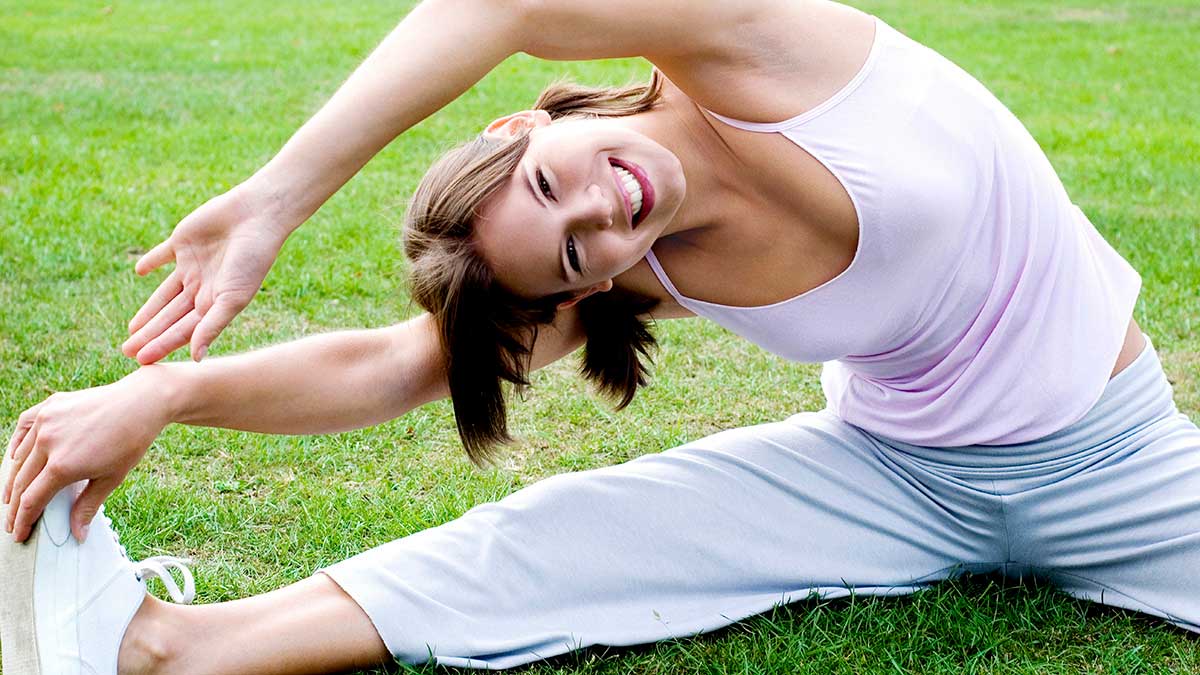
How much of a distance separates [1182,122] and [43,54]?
25.5 ft

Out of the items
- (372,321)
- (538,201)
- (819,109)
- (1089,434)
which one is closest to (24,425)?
(538,201)

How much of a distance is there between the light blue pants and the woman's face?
519mm

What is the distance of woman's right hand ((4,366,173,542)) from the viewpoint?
204 centimetres

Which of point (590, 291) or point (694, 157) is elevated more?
→ point (694, 157)

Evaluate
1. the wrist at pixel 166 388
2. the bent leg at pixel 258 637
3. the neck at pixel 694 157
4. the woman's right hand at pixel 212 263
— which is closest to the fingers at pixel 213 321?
the woman's right hand at pixel 212 263

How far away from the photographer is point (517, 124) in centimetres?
233

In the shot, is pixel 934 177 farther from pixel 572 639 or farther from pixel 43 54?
pixel 43 54

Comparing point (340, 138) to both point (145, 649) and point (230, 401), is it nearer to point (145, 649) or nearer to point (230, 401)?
point (230, 401)

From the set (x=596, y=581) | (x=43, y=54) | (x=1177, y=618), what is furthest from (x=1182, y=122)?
(x=43, y=54)

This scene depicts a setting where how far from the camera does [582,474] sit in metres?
2.54

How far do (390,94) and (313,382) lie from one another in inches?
25.1

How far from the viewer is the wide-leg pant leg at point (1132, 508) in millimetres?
2475

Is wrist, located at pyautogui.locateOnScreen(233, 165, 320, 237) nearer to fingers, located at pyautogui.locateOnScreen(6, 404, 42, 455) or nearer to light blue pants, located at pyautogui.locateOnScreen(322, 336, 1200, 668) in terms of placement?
fingers, located at pyautogui.locateOnScreen(6, 404, 42, 455)

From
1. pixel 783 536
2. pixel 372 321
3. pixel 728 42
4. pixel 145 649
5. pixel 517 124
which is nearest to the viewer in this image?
pixel 728 42
